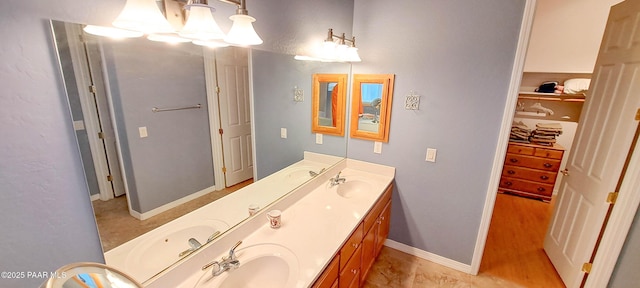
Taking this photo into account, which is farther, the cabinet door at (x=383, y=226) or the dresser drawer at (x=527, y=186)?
the dresser drawer at (x=527, y=186)

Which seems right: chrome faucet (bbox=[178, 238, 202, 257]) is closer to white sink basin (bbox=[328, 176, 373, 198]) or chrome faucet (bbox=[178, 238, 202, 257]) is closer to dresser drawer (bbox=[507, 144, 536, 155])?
white sink basin (bbox=[328, 176, 373, 198])

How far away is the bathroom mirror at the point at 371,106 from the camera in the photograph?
7.43 feet

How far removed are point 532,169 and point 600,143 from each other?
1.89 meters

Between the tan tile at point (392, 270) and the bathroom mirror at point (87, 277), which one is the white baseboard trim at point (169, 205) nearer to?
the bathroom mirror at point (87, 277)

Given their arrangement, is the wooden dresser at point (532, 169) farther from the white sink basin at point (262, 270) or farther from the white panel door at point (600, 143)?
the white sink basin at point (262, 270)

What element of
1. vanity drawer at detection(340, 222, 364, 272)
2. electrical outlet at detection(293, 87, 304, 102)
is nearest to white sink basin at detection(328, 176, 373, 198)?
vanity drawer at detection(340, 222, 364, 272)

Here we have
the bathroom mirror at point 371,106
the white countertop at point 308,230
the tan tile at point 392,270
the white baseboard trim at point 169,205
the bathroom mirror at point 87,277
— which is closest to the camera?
the bathroom mirror at point 87,277

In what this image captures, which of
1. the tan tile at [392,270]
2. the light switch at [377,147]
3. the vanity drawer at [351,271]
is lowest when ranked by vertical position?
the tan tile at [392,270]

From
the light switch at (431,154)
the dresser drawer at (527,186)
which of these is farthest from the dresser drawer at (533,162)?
the light switch at (431,154)

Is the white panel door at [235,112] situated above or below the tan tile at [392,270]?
above

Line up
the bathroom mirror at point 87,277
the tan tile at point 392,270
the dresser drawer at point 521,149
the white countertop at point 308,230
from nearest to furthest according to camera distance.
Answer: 1. the bathroom mirror at point 87,277
2. the white countertop at point 308,230
3. the tan tile at point 392,270
4. the dresser drawer at point 521,149

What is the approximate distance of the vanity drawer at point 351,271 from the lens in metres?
1.56

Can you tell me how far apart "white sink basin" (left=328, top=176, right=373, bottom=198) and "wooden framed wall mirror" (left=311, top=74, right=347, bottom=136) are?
0.47 metres

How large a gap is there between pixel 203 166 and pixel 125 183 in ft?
1.21
